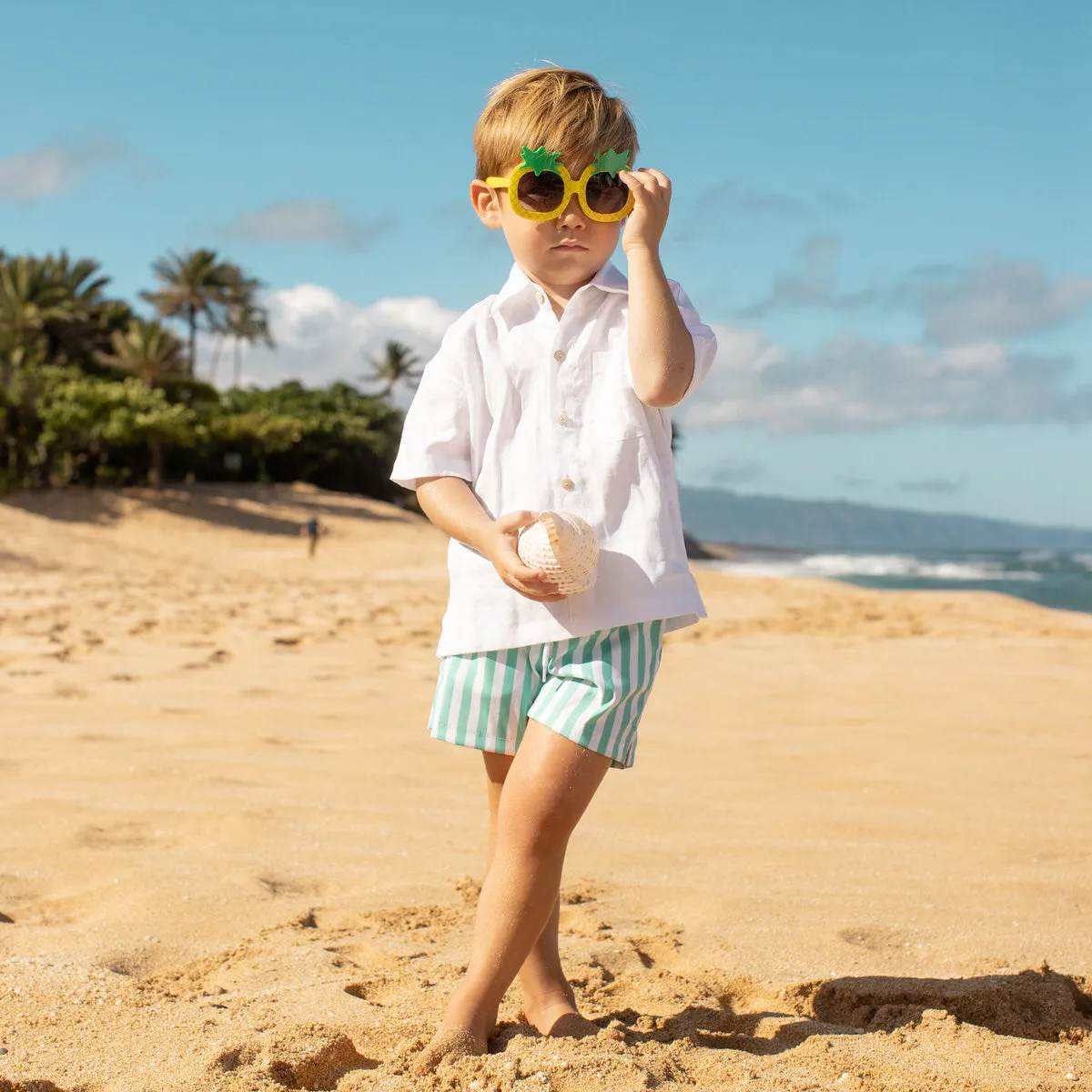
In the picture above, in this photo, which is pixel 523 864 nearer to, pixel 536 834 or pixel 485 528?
pixel 536 834

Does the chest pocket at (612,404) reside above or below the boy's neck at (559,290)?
below

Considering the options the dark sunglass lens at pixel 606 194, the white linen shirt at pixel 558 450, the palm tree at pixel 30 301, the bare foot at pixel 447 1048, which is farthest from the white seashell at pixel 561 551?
the palm tree at pixel 30 301

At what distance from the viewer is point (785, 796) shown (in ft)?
13.1

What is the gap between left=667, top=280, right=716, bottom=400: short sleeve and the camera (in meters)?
1.99

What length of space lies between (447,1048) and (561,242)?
138 cm

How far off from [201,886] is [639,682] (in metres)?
1.50

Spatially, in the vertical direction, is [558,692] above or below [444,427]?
below

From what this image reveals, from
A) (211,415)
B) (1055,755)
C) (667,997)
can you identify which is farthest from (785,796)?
(211,415)

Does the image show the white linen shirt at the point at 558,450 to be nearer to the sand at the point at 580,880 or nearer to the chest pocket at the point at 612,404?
the chest pocket at the point at 612,404

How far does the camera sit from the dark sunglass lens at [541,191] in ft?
6.45

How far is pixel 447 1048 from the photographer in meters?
1.80

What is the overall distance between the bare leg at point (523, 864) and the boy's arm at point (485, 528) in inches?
10.5

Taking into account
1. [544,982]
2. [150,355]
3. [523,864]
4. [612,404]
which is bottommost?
[544,982]

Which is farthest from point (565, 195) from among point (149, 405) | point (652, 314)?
point (149, 405)
